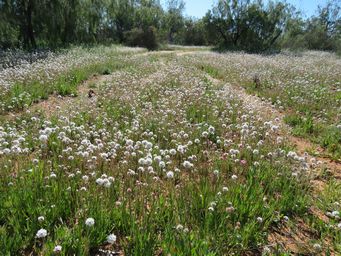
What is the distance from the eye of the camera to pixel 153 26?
55.2m

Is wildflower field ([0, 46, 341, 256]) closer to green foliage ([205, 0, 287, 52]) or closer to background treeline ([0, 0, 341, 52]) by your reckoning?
background treeline ([0, 0, 341, 52])

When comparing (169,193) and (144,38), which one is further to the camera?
(144,38)

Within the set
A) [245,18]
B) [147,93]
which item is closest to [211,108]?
[147,93]

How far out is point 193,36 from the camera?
3140 inches

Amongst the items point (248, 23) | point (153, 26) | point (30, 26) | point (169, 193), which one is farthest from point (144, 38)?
point (169, 193)

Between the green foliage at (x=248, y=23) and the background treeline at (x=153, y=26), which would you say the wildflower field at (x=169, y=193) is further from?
the green foliage at (x=248, y=23)

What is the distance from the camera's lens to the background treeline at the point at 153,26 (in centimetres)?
2561

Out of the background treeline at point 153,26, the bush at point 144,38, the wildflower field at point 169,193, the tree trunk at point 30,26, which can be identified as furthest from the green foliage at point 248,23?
the wildflower field at point 169,193

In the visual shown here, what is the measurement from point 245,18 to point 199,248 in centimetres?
4877

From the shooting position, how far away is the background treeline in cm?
2561

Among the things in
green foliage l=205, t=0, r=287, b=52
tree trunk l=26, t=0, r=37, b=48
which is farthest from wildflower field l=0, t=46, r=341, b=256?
green foliage l=205, t=0, r=287, b=52

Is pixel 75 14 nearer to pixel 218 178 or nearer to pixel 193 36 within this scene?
pixel 218 178

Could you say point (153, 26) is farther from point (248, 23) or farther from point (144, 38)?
point (248, 23)

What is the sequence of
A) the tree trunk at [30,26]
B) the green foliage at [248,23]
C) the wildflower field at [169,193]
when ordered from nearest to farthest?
1. the wildflower field at [169,193]
2. the tree trunk at [30,26]
3. the green foliage at [248,23]
